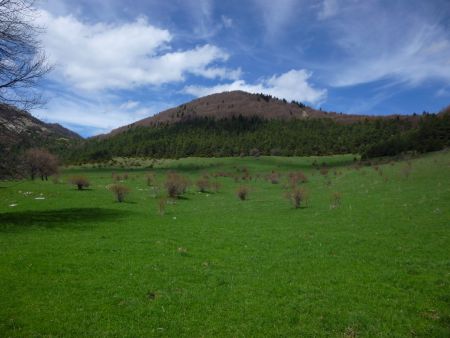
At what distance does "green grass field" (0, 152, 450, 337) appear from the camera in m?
9.38

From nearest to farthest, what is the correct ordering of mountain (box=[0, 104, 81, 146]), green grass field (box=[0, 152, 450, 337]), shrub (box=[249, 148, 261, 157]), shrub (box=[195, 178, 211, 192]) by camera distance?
green grass field (box=[0, 152, 450, 337]), mountain (box=[0, 104, 81, 146]), shrub (box=[195, 178, 211, 192]), shrub (box=[249, 148, 261, 157])

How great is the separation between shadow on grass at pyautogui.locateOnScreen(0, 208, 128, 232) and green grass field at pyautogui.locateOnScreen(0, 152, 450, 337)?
139mm

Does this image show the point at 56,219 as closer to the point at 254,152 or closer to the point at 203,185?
the point at 203,185

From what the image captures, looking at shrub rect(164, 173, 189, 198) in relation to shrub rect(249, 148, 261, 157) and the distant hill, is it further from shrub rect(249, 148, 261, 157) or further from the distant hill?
shrub rect(249, 148, 261, 157)

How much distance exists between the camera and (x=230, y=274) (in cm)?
1366

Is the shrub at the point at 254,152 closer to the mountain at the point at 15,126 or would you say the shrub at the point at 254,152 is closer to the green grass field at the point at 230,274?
the green grass field at the point at 230,274

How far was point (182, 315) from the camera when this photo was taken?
32.8 feet

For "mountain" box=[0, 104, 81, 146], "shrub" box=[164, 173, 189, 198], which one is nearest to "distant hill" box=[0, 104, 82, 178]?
"mountain" box=[0, 104, 81, 146]

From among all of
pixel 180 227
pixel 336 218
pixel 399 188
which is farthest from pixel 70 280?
pixel 399 188

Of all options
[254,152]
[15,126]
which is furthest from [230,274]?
[254,152]

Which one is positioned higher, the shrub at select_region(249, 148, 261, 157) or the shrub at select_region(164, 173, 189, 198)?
the shrub at select_region(249, 148, 261, 157)

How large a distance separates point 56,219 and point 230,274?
58.8 ft

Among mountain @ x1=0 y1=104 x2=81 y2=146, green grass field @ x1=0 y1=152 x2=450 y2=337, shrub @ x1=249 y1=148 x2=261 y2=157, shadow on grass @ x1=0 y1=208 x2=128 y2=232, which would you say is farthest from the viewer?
shrub @ x1=249 y1=148 x2=261 y2=157

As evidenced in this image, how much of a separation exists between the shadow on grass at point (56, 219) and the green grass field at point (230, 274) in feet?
0.46
